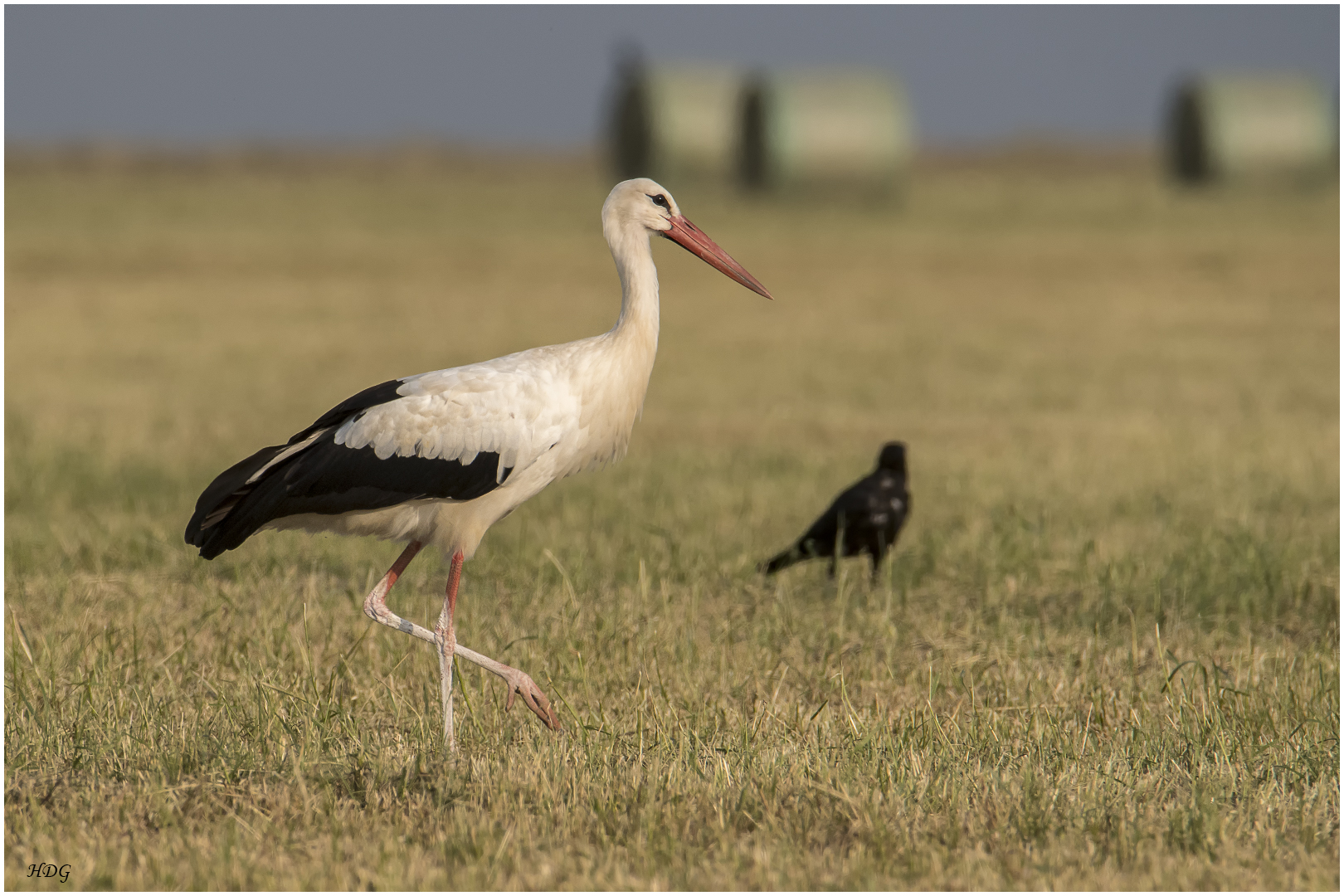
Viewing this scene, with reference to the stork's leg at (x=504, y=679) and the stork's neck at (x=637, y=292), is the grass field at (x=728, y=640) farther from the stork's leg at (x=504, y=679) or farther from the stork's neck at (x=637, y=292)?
the stork's neck at (x=637, y=292)

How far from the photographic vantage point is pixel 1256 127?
27.9m

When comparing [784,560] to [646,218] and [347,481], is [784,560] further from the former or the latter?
[347,481]

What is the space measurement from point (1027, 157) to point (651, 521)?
74227mm

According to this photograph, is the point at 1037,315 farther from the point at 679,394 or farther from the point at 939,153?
the point at 939,153

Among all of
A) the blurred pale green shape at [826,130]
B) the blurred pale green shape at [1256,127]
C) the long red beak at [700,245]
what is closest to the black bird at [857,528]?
the long red beak at [700,245]

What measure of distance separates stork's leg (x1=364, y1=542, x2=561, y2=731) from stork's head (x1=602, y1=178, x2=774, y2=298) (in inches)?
46.8

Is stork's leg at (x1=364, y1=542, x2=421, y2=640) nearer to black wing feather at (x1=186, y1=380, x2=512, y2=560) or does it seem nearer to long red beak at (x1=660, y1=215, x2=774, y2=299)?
black wing feather at (x1=186, y1=380, x2=512, y2=560)

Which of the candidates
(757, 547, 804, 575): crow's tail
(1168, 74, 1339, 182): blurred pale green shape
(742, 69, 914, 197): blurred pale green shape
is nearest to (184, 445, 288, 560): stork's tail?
(757, 547, 804, 575): crow's tail

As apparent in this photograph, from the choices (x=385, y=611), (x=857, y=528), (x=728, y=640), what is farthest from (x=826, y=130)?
(x=385, y=611)

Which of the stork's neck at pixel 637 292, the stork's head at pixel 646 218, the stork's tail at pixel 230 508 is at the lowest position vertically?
the stork's tail at pixel 230 508

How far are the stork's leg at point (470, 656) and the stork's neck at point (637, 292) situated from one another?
90 centimetres

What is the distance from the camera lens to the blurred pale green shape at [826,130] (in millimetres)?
25797

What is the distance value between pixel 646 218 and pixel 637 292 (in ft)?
0.87

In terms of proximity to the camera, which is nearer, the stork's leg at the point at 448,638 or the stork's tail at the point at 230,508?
the stork's leg at the point at 448,638
